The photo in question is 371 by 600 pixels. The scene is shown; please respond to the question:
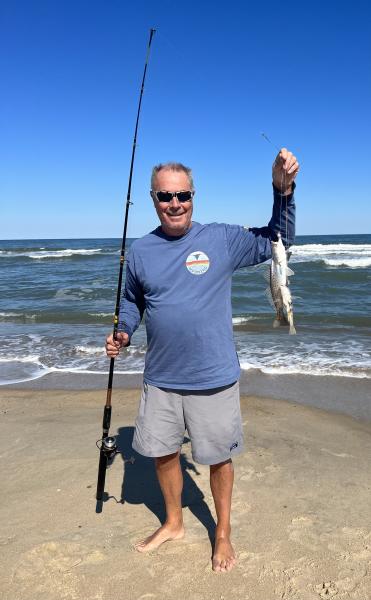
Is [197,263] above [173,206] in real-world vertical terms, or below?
below

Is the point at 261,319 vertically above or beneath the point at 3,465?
above

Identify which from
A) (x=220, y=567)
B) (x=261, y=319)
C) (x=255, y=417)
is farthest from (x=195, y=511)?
(x=261, y=319)

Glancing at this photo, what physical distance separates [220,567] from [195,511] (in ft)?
2.19

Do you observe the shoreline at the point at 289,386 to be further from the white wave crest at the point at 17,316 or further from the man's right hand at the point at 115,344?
the white wave crest at the point at 17,316

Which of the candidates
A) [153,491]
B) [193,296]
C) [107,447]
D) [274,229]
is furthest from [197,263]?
[153,491]

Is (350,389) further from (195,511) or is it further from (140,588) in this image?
(140,588)

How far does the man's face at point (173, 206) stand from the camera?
9.02ft

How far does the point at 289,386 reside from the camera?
6.65 m

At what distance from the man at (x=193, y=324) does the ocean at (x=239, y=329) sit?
637mm

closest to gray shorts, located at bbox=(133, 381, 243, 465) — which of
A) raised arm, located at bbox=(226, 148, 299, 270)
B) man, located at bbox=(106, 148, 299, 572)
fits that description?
man, located at bbox=(106, 148, 299, 572)

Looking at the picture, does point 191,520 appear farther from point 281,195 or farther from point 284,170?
point 284,170

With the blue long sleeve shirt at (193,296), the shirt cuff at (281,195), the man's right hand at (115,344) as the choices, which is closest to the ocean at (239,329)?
the blue long sleeve shirt at (193,296)

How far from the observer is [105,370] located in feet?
25.5

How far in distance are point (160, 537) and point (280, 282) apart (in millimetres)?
1822
